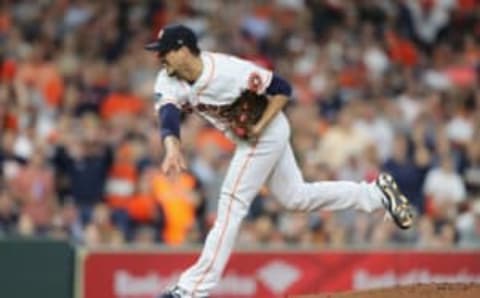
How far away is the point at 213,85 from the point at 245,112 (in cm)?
35

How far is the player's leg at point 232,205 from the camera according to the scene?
10.2 m

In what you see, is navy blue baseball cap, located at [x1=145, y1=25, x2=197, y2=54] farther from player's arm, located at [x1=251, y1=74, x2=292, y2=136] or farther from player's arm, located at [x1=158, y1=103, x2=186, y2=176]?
player's arm, located at [x1=251, y1=74, x2=292, y2=136]

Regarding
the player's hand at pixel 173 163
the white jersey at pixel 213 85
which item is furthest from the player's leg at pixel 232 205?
the player's hand at pixel 173 163

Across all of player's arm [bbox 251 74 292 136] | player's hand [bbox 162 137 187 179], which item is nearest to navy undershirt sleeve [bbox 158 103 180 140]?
player's hand [bbox 162 137 187 179]

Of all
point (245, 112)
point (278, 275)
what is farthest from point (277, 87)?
point (278, 275)

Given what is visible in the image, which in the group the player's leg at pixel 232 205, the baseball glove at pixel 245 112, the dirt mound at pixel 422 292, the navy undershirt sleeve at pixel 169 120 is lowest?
the dirt mound at pixel 422 292

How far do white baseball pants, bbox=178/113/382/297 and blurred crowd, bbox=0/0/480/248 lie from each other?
296 cm

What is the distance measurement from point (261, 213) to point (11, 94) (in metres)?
2.92

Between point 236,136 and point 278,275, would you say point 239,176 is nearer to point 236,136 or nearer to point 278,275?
point 236,136

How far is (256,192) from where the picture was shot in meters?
10.5

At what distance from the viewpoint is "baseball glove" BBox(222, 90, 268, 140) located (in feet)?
33.9

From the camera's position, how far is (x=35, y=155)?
15.2 metres

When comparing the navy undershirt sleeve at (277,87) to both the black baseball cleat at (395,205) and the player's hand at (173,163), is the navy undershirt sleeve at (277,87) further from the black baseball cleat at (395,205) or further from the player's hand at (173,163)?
the black baseball cleat at (395,205)

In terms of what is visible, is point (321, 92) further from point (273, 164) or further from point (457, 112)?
point (273, 164)
